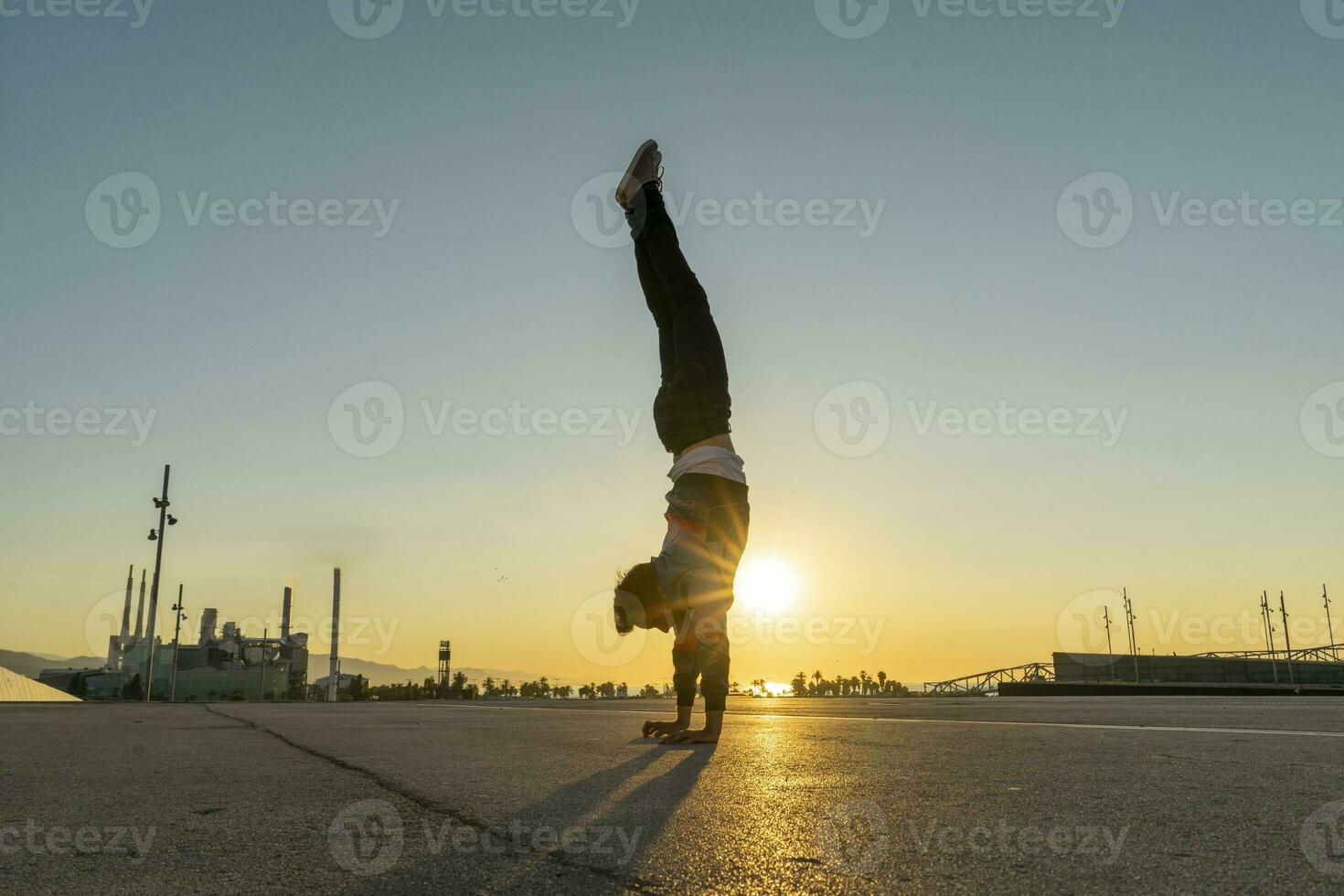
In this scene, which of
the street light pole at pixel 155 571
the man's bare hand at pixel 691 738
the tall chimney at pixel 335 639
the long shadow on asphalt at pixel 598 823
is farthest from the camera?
the tall chimney at pixel 335 639

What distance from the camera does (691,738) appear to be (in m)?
4.34

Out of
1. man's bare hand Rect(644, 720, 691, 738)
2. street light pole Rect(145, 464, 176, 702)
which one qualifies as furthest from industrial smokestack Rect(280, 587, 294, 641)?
man's bare hand Rect(644, 720, 691, 738)

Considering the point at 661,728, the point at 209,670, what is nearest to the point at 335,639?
the point at 209,670

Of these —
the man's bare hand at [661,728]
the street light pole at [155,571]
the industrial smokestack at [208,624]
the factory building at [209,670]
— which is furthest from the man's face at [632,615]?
the industrial smokestack at [208,624]

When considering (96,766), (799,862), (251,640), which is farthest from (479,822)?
(251,640)

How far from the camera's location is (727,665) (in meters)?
4.47

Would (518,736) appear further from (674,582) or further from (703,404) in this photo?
(703,404)

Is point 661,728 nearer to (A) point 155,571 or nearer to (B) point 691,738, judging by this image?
(B) point 691,738

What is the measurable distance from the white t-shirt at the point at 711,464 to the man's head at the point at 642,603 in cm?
50

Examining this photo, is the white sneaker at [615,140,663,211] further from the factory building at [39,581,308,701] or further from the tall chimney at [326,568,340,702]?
the factory building at [39,581,308,701]

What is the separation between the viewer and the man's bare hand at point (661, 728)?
4.52m

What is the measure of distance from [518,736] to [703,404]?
6.74ft

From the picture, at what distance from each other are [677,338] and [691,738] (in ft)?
6.47

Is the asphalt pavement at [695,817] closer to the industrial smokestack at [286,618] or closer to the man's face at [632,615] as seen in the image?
the man's face at [632,615]
